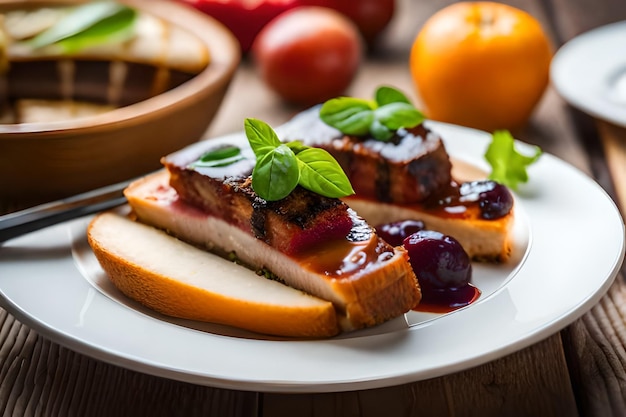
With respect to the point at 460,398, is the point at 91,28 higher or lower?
higher

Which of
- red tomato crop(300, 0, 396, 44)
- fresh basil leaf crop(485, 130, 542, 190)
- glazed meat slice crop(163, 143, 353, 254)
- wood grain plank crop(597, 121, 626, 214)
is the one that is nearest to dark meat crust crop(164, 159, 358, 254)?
glazed meat slice crop(163, 143, 353, 254)

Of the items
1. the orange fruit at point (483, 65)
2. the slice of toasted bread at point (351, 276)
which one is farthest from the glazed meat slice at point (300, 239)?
the orange fruit at point (483, 65)

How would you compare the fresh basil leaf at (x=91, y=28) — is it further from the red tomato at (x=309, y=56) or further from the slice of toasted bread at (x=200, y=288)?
the slice of toasted bread at (x=200, y=288)

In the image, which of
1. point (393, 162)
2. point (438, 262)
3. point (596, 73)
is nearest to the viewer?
point (438, 262)

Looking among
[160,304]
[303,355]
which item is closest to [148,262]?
[160,304]

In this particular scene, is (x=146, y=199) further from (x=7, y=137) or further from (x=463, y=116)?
(x=463, y=116)

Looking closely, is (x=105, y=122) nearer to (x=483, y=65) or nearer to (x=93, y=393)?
(x=93, y=393)

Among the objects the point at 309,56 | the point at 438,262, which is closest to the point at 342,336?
the point at 438,262
